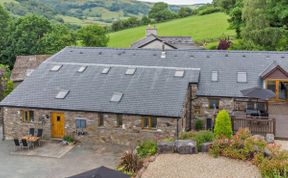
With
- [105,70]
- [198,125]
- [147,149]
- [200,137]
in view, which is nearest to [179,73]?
[198,125]

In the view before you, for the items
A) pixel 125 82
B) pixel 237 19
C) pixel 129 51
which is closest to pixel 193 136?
pixel 125 82

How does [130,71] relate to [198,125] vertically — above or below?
above

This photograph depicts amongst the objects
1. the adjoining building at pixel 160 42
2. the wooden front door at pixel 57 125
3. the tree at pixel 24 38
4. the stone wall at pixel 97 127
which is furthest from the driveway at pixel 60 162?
the tree at pixel 24 38

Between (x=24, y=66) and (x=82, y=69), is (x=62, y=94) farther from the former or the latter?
(x=24, y=66)

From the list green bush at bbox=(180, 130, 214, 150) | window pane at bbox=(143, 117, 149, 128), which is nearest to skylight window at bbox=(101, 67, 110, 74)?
window pane at bbox=(143, 117, 149, 128)

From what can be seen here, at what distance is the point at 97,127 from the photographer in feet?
Answer: 93.6

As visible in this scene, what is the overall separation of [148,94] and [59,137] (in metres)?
7.04

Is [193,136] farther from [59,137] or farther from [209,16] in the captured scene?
[209,16]

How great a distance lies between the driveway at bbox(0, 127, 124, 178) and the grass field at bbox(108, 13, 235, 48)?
44016 millimetres

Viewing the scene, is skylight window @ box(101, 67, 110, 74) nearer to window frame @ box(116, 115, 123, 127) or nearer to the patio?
window frame @ box(116, 115, 123, 127)

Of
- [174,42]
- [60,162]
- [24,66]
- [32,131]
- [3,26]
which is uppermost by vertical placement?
[3,26]

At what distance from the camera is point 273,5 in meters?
53.3

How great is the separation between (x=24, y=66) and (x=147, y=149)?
88.3 feet

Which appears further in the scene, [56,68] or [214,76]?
[56,68]
